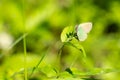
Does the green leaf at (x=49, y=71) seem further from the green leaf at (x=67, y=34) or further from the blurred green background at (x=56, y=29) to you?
the blurred green background at (x=56, y=29)

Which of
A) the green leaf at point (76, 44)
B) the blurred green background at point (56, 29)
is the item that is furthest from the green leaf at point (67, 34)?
the blurred green background at point (56, 29)

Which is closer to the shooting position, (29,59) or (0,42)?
(29,59)

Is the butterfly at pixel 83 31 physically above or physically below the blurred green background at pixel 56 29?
below

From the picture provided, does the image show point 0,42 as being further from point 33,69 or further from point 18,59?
point 33,69

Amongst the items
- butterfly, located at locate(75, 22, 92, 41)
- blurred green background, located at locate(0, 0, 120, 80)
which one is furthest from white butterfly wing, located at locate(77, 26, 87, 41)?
blurred green background, located at locate(0, 0, 120, 80)

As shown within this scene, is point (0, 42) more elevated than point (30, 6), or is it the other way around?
point (30, 6)

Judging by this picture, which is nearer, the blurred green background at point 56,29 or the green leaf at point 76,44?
the green leaf at point 76,44

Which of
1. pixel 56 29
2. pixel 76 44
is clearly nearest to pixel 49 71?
pixel 76 44

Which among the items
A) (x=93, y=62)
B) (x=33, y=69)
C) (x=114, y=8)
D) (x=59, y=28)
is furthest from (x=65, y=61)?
(x=33, y=69)

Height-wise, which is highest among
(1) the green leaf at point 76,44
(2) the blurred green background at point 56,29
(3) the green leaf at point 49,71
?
(2) the blurred green background at point 56,29

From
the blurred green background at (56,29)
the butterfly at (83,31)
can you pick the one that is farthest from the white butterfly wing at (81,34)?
the blurred green background at (56,29)
